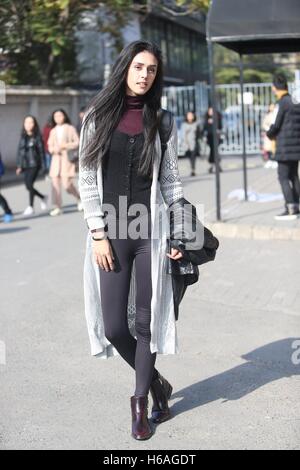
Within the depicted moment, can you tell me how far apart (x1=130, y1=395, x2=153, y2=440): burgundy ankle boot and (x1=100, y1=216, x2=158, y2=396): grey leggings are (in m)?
0.04

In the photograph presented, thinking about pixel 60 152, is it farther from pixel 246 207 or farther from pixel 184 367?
pixel 184 367

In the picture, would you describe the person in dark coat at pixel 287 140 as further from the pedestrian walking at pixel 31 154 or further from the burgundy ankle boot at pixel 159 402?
the burgundy ankle boot at pixel 159 402

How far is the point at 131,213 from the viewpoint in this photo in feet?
12.6

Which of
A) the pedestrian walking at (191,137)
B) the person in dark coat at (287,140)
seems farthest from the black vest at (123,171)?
the pedestrian walking at (191,137)

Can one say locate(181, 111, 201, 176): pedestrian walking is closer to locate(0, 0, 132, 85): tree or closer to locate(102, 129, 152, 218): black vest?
locate(0, 0, 132, 85): tree

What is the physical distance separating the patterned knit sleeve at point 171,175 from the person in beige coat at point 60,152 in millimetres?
8564

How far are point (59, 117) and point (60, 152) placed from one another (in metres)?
0.57

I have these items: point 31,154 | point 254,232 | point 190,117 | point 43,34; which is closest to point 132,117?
point 254,232

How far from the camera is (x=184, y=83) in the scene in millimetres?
38906

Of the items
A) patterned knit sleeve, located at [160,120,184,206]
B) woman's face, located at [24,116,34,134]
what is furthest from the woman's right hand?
woman's face, located at [24,116,34,134]

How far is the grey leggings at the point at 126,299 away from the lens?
3898 millimetres

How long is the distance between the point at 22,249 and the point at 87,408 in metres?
5.40

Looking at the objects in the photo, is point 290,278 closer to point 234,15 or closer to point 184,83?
point 234,15
